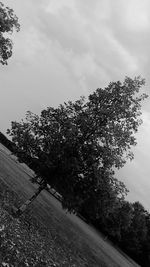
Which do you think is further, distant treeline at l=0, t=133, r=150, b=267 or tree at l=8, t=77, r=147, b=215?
distant treeline at l=0, t=133, r=150, b=267

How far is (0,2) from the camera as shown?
2752 cm

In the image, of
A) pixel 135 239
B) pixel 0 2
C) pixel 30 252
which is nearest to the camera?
pixel 30 252

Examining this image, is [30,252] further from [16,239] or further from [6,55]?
[6,55]

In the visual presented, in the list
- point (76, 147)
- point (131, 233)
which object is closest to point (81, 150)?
point (76, 147)

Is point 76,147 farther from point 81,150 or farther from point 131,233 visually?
point 131,233

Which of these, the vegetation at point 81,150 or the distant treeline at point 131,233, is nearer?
the vegetation at point 81,150

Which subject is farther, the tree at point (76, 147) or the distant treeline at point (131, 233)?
the distant treeline at point (131, 233)

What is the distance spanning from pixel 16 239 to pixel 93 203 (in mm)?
14818

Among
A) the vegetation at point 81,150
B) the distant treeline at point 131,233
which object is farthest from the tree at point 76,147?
the distant treeline at point 131,233

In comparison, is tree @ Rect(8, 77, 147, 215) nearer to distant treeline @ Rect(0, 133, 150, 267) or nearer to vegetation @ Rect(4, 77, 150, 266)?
vegetation @ Rect(4, 77, 150, 266)

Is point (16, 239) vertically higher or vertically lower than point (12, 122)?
lower

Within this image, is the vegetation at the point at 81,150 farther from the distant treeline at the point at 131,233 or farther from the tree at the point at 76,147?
the distant treeline at the point at 131,233

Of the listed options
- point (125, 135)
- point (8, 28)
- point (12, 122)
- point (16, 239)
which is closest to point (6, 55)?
point (8, 28)

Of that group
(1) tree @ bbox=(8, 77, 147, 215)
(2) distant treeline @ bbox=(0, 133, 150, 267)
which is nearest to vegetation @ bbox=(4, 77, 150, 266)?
(1) tree @ bbox=(8, 77, 147, 215)
